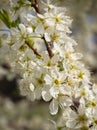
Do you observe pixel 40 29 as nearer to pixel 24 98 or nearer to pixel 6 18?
pixel 6 18

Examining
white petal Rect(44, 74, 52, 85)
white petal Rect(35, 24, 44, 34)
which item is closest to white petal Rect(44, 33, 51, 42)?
white petal Rect(35, 24, 44, 34)

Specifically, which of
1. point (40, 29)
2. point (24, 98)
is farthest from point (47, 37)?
point (24, 98)

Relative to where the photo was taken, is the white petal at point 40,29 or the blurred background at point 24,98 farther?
the blurred background at point 24,98

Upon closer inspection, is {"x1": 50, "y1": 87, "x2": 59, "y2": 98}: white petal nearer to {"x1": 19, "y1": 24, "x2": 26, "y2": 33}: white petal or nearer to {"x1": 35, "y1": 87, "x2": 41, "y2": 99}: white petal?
{"x1": 35, "y1": 87, "x2": 41, "y2": 99}: white petal

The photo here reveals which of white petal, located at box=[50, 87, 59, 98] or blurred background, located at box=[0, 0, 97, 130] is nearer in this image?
white petal, located at box=[50, 87, 59, 98]

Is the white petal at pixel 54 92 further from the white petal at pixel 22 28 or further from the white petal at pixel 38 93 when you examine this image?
the white petal at pixel 22 28

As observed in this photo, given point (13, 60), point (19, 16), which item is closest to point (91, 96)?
point (13, 60)

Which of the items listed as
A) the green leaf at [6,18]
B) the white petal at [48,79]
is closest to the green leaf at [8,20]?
the green leaf at [6,18]

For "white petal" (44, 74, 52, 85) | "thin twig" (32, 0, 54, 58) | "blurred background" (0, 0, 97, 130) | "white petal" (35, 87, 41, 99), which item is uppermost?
"thin twig" (32, 0, 54, 58)

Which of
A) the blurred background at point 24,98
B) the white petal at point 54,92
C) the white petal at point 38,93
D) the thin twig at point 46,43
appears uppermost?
the thin twig at point 46,43

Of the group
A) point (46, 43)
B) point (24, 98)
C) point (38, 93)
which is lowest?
point (24, 98)

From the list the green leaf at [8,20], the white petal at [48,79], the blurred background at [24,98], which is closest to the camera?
the white petal at [48,79]
